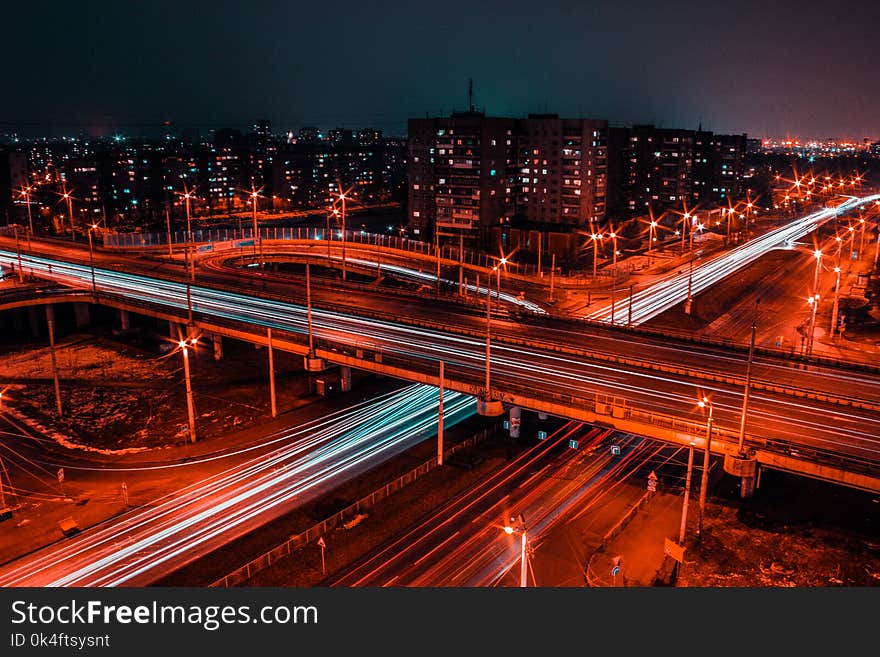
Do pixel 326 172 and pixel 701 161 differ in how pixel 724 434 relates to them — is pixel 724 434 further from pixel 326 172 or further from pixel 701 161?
pixel 326 172

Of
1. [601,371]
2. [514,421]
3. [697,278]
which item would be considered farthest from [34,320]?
[697,278]

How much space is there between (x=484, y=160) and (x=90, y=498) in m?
74.1

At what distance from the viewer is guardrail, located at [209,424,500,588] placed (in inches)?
882

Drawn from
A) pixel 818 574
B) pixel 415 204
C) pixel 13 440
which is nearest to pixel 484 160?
pixel 415 204

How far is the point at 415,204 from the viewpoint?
9944 cm

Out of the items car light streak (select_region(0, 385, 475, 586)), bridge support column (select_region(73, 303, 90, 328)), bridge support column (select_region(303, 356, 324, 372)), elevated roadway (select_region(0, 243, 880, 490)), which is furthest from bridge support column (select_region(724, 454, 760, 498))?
bridge support column (select_region(73, 303, 90, 328))

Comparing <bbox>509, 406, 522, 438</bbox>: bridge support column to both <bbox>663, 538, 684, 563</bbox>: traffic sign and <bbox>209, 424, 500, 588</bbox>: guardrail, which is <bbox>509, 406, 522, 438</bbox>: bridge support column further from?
<bbox>663, 538, 684, 563</bbox>: traffic sign

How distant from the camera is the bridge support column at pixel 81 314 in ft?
185

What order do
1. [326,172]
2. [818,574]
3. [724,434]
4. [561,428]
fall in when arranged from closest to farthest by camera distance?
[818,574]
[724,434]
[561,428]
[326,172]

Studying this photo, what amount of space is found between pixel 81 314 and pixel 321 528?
4167 centimetres

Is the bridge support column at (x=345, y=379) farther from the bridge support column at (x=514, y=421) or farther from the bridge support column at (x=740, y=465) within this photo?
the bridge support column at (x=740, y=465)

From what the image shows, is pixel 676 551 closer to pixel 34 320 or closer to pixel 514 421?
pixel 514 421

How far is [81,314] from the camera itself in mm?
56594

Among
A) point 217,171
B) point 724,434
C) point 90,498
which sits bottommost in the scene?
point 90,498
